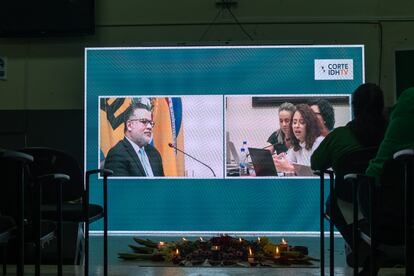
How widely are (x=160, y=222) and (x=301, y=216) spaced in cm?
127

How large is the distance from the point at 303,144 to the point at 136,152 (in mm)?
1516

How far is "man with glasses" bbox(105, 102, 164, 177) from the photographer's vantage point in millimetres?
5090

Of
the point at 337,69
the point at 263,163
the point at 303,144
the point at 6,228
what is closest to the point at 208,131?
the point at 263,163

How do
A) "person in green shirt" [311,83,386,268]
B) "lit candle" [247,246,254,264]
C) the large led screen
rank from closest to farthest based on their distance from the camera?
"person in green shirt" [311,83,386,268]
"lit candle" [247,246,254,264]
the large led screen

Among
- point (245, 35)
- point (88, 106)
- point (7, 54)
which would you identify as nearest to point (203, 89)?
point (245, 35)

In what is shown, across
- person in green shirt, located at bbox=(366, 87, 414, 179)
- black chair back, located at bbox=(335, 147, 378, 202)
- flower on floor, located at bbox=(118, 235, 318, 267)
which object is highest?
person in green shirt, located at bbox=(366, 87, 414, 179)

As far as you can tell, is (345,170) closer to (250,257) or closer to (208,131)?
(250,257)

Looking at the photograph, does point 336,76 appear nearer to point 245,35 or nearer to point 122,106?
point 245,35

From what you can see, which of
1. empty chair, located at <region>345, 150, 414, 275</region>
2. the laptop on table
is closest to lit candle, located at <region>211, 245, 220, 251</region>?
the laptop on table

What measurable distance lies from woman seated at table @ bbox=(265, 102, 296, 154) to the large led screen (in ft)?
0.04

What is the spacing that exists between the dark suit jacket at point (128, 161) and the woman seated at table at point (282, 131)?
1012 mm

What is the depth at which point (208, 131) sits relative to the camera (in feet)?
16.6

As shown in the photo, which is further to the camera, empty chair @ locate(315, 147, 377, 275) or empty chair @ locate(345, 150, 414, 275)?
empty chair @ locate(315, 147, 377, 275)

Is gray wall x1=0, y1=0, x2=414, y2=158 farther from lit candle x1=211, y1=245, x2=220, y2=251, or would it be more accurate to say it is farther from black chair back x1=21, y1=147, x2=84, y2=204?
black chair back x1=21, y1=147, x2=84, y2=204
